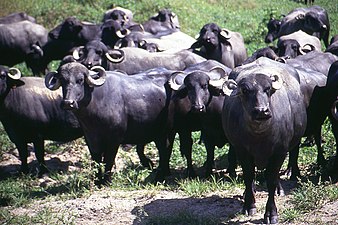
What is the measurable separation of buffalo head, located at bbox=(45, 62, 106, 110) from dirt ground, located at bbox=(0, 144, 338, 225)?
134 cm

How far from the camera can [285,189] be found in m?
8.95

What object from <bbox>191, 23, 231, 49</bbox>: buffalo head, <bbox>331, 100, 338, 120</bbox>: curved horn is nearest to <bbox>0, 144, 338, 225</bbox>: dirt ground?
<bbox>331, 100, 338, 120</bbox>: curved horn

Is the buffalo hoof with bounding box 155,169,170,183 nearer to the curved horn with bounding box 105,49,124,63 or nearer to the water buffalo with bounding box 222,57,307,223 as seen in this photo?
the water buffalo with bounding box 222,57,307,223

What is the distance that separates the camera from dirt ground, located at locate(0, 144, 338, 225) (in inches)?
306

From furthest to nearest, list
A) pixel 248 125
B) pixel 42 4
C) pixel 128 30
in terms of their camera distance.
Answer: pixel 42 4 < pixel 128 30 < pixel 248 125

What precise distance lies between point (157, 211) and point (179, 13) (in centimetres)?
1699

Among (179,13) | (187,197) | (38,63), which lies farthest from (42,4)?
(187,197)

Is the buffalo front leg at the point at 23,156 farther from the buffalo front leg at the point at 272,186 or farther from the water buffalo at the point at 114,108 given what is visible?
the buffalo front leg at the point at 272,186

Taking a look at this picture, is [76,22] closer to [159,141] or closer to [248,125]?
[159,141]

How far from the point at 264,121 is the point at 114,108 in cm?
299

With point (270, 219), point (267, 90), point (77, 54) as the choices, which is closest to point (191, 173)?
point (270, 219)

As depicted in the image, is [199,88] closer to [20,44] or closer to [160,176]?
[160,176]

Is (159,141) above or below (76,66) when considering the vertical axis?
below

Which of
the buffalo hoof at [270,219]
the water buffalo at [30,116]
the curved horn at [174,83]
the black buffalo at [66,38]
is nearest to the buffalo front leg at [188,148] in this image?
the curved horn at [174,83]
